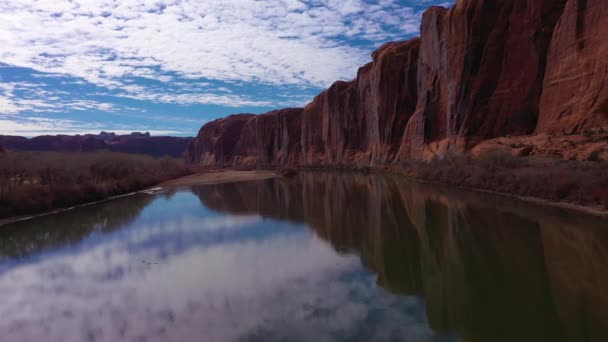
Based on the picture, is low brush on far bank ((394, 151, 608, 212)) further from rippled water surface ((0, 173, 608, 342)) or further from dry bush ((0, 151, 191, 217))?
dry bush ((0, 151, 191, 217))

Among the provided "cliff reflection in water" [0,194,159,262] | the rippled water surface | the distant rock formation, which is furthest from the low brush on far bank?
the distant rock formation

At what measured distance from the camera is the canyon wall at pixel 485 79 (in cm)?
2488

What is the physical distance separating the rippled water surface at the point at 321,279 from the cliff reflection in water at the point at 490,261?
4 cm

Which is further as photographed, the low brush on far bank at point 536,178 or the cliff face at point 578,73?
the cliff face at point 578,73

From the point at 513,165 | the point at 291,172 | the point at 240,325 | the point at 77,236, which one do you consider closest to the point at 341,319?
the point at 240,325

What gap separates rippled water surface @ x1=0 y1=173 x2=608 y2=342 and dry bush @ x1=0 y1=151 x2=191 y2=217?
398cm

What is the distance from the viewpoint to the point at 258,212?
66.5 ft

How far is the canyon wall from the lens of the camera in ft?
81.6

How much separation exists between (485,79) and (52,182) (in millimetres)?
35240

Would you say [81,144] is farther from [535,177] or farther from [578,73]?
[535,177]

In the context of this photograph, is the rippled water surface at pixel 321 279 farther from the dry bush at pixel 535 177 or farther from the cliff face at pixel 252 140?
the cliff face at pixel 252 140

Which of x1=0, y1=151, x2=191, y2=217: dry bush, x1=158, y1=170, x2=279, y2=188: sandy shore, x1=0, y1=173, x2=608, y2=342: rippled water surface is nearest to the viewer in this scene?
x1=0, y1=173, x2=608, y2=342: rippled water surface

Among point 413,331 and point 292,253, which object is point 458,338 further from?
point 292,253

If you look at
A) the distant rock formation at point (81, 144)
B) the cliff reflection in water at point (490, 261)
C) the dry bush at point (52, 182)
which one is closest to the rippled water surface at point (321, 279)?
the cliff reflection in water at point (490, 261)
